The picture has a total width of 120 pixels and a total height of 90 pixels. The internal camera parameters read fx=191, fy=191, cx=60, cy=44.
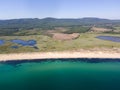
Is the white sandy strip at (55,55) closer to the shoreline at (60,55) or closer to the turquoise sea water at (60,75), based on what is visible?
the shoreline at (60,55)

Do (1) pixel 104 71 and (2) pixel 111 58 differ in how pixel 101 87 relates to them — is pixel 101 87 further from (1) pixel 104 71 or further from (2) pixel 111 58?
(2) pixel 111 58

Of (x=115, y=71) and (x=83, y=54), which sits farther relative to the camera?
(x=83, y=54)

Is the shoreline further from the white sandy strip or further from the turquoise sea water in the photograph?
the turquoise sea water

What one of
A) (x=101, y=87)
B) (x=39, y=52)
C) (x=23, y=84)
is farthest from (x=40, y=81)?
(x=39, y=52)

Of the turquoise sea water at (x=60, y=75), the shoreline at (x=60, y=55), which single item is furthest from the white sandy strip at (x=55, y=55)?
the turquoise sea water at (x=60, y=75)

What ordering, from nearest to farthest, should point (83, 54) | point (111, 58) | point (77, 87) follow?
point (77, 87), point (111, 58), point (83, 54)

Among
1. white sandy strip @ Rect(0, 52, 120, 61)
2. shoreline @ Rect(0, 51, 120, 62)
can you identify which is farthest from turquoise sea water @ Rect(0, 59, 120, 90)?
white sandy strip @ Rect(0, 52, 120, 61)
